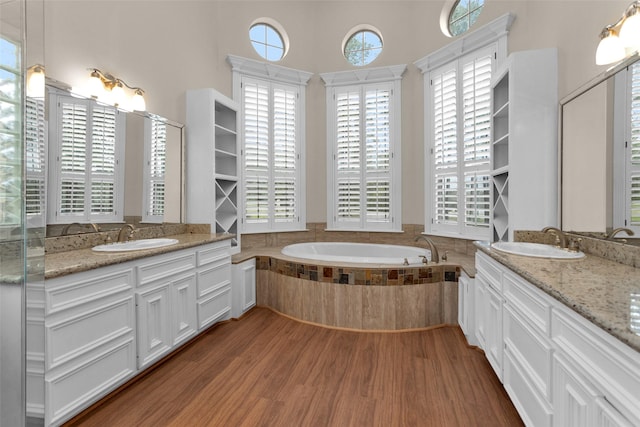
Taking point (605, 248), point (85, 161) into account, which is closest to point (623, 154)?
point (605, 248)

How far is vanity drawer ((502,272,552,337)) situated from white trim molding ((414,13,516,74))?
246cm

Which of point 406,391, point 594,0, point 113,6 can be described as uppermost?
point 113,6

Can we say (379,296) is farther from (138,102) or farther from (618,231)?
(138,102)

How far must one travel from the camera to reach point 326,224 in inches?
161

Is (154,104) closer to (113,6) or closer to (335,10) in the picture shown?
(113,6)

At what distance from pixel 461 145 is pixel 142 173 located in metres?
3.13

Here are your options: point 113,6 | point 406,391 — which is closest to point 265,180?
point 113,6

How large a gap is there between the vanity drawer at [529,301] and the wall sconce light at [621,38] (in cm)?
132

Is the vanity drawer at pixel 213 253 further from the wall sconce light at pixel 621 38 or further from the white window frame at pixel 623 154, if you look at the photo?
the wall sconce light at pixel 621 38

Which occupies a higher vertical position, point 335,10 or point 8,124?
point 335,10

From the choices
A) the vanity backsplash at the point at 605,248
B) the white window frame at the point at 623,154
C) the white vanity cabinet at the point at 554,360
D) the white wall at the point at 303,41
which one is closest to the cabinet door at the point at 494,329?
the white vanity cabinet at the point at 554,360

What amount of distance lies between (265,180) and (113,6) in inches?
82.9

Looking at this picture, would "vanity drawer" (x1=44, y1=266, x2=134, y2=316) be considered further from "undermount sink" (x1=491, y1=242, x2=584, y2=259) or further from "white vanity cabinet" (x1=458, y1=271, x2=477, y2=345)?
"white vanity cabinet" (x1=458, y1=271, x2=477, y2=345)

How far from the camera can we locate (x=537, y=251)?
186cm
